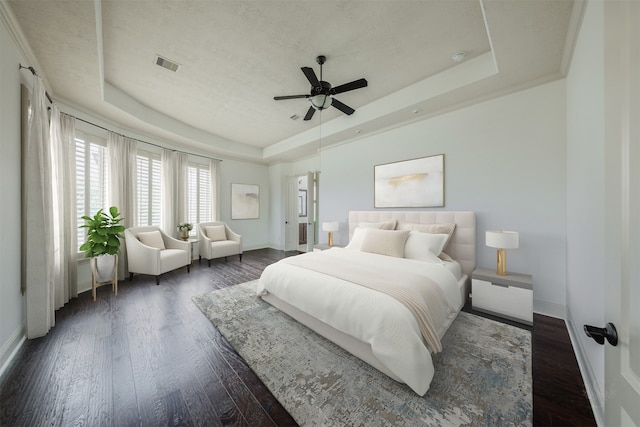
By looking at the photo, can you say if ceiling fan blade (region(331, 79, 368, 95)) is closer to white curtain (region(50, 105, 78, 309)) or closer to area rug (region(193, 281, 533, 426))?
area rug (region(193, 281, 533, 426))

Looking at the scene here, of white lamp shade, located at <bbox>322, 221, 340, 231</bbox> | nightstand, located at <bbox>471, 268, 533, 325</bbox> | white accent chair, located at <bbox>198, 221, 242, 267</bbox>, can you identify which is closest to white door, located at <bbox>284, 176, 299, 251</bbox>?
white accent chair, located at <bbox>198, 221, 242, 267</bbox>

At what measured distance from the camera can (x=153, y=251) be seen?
3674 mm

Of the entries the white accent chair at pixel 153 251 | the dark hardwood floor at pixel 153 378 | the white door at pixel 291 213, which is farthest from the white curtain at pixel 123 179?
the white door at pixel 291 213

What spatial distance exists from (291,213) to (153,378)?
16.6 ft

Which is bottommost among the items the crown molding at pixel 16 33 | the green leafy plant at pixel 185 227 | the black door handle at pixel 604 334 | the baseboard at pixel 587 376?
the baseboard at pixel 587 376

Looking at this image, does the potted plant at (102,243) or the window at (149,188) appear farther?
the window at (149,188)

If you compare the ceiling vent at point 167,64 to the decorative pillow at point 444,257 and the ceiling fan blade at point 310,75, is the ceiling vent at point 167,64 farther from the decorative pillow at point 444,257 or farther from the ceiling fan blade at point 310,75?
the decorative pillow at point 444,257

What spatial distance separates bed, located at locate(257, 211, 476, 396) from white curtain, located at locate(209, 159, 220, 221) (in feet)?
11.5

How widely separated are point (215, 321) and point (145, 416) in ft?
3.62

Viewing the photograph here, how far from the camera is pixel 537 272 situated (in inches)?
105

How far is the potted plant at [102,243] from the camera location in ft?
9.94

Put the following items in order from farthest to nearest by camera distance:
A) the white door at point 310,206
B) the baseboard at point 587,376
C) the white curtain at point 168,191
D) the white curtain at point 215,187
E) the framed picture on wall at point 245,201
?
the framed picture on wall at point 245,201
the white door at point 310,206
the white curtain at point 215,187
the white curtain at point 168,191
the baseboard at point 587,376

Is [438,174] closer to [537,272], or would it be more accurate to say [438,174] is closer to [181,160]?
[537,272]

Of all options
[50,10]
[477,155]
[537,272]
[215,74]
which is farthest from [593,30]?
[50,10]
